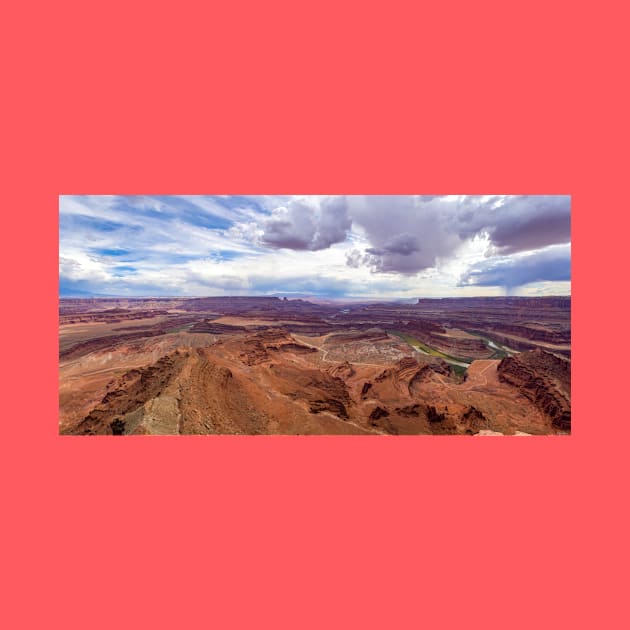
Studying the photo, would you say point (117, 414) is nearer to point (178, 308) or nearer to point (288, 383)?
point (288, 383)

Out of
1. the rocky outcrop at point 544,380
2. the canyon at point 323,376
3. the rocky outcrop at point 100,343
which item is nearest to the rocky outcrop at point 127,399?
the canyon at point 323,376

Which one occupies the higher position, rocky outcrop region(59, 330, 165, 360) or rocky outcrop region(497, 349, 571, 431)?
rocky outcrop region(59, 330, 165, 360)

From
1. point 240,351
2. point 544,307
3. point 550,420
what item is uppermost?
point 544,307

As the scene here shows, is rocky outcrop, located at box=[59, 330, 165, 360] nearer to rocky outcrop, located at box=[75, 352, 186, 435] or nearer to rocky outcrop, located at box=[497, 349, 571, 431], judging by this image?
rocky outcrop, located at box=[75, 352, 186, 435]

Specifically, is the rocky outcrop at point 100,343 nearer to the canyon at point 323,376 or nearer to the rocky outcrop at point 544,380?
the canyon at point 323,376

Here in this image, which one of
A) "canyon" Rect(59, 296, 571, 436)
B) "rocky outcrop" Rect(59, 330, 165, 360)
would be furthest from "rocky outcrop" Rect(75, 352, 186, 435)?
"rocky outcrop" Rect(59, 330, 165, 360)

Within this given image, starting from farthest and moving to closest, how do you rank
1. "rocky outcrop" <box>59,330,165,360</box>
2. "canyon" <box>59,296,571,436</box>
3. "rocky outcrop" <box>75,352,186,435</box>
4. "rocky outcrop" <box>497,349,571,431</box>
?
"rocky outcrop" <box>59,330,165,360</box>, "rocky outcrop" <box>497,349,571,431</box>, "canyon" <box>59,296,571,436</box>, "rocky outcrop" <box>75,352,186,435</box>

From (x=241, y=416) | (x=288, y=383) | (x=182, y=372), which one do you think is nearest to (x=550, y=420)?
(x=288, y=383)

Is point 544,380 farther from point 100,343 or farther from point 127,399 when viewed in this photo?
point 100,343

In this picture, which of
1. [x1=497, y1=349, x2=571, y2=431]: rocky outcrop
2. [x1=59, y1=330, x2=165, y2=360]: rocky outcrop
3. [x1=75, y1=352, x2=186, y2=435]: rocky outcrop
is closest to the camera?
[x1=75, y1=352, x2=186, y2=435]: rocky outcrop
